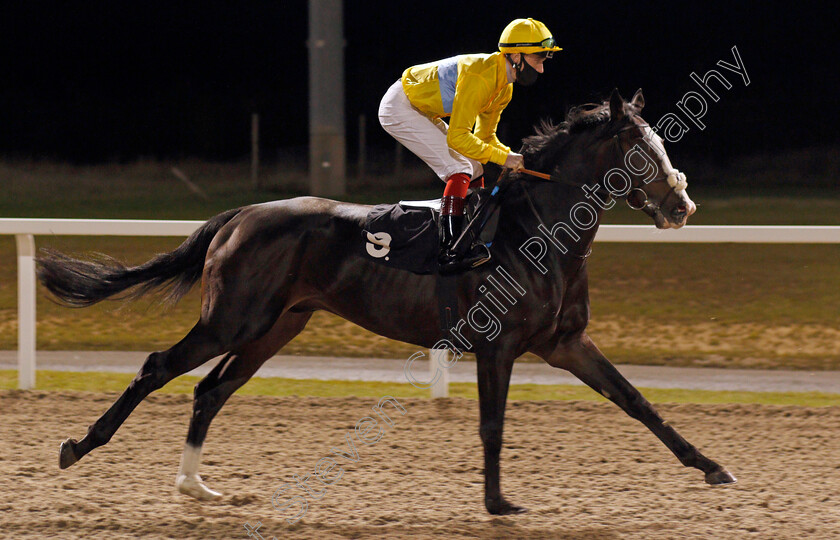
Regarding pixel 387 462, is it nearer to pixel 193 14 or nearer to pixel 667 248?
pixel 667 248

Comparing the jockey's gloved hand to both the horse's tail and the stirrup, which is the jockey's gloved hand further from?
the horse's tail

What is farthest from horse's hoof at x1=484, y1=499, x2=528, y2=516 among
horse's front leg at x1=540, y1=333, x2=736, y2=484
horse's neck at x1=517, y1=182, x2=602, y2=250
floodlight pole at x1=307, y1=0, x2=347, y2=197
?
floodlight pole at x1=307, y1=0, x2=347, y2=197

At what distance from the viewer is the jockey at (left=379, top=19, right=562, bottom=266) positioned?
368 centimetres

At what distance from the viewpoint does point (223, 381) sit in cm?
407

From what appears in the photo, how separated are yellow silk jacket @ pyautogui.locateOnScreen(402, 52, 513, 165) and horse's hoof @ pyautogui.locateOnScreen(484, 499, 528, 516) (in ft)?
4.07

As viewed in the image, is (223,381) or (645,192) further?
(223,381)

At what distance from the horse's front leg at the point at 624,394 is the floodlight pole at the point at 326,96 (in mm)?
6057

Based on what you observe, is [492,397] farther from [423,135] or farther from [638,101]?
[638,101]

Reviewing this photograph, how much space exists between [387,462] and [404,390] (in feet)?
4.49

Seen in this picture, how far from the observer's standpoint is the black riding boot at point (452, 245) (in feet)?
12.2

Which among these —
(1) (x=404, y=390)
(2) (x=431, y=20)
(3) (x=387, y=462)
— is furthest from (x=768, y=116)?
(3) (x=387, y=462)

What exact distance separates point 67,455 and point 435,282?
1.57 metres

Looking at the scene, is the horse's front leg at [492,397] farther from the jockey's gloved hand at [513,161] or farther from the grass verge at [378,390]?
the grass verge at [378,390]

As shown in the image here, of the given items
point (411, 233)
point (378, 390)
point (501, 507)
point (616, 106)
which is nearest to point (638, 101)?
point (616, 106)
